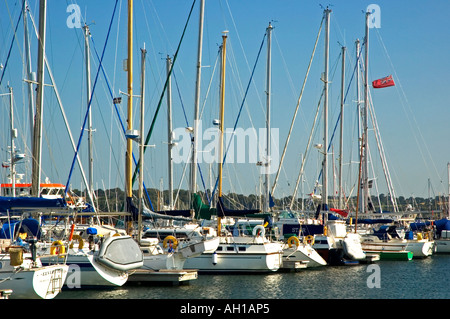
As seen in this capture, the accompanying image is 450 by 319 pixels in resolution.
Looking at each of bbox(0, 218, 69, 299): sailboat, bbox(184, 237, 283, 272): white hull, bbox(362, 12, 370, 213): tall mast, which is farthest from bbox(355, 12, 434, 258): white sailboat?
bbox(0, 218, 69, 299): sailboat

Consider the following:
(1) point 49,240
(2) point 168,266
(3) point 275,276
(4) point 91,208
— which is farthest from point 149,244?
(4) point 91,208

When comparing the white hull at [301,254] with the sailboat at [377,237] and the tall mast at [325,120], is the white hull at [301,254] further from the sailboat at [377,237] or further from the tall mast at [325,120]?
the sailboat at [377,237]

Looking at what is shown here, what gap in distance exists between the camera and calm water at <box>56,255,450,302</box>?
30656 mm

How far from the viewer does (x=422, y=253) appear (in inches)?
2157

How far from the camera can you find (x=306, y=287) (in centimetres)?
3431

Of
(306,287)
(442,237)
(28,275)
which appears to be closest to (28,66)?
(28,275)

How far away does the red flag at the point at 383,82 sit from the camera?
6275 cm

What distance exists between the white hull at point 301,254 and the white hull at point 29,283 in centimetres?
1815

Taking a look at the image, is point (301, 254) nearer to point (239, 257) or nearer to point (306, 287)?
point (239, 257)

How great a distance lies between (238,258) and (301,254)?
5106 millimetres

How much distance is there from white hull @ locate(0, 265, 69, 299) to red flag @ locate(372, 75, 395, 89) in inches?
1724

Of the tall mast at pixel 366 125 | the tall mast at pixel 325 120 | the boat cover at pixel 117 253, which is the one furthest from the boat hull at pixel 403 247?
the boat cover at pixel 117 253

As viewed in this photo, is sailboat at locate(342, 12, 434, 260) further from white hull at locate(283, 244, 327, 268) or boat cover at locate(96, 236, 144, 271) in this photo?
boat cover at locate(96, 236, 144, 271)

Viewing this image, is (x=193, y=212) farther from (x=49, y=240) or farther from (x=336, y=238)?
(x=336, y=238)
